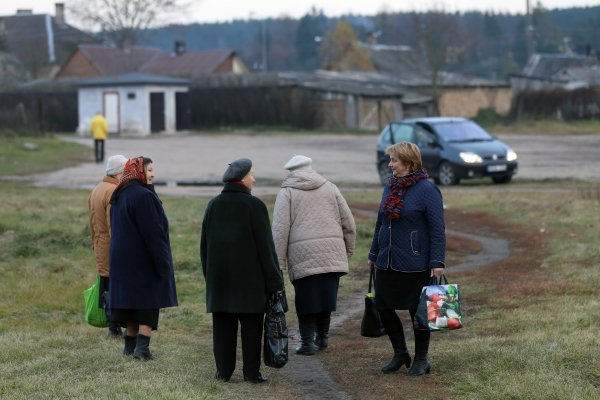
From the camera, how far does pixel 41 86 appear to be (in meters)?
68.8

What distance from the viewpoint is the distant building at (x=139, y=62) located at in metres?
87.4

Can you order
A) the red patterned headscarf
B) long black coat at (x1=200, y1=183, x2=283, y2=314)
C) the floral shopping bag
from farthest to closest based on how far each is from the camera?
the red patterned headscarf → long black coat at (x1=200, y1=183, x2=283, y2=314) → the floral shopping bag

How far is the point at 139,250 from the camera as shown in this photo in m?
8.59

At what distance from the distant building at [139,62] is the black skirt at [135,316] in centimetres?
7831

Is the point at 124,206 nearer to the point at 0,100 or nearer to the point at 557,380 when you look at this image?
the point at 557,380

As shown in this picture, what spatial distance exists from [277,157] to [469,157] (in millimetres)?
13846

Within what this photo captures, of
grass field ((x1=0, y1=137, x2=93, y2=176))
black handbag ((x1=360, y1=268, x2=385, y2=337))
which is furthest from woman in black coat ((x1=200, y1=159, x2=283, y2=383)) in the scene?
grass field ((x1=0, y1=137, x2=93, y2=176))

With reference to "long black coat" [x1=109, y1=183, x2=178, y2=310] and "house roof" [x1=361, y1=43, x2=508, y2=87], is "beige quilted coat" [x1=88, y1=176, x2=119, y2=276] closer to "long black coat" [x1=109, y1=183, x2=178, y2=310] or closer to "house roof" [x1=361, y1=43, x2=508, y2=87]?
"long black coat" [x1=109, y1=183, x2=178, y2=310]

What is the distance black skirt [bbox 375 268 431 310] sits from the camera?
26.8ft

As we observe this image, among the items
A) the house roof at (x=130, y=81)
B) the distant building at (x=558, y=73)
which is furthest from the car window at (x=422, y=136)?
the distant building at (x=558, y=73)

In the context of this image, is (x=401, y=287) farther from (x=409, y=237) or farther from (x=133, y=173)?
(x=133, y=173)

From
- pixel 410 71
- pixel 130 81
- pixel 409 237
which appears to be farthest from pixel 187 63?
pixel 409 237

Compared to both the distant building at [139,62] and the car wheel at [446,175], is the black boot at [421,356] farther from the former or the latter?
the distant building at [139,62]

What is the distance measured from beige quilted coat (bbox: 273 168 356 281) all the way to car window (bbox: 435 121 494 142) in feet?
58.6
